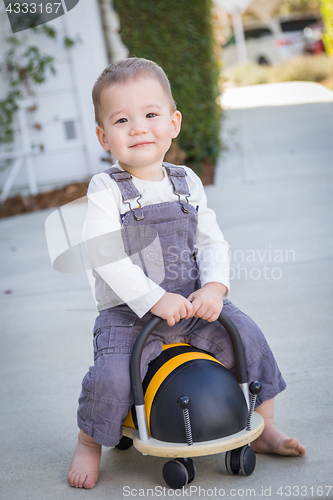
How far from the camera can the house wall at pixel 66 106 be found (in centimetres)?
661

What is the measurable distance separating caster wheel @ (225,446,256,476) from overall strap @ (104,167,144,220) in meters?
0.84

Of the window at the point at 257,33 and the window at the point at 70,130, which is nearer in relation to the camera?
the window at the point at 70,130

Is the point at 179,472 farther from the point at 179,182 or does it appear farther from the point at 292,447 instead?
the point at 179,182

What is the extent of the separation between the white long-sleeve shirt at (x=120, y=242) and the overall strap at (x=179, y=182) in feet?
0.06

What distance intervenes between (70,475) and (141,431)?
0.33m

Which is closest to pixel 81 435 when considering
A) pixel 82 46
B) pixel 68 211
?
pixel 68 211

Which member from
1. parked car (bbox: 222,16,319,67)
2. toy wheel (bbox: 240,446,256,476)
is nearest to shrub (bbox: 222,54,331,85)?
parked car (bbox: 222,16,319,67)

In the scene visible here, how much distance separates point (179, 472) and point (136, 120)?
116cm

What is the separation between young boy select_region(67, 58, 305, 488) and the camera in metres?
1.83

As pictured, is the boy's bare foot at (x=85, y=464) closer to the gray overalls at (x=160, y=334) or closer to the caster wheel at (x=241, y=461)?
the gray overalls at (x=160, y=334)

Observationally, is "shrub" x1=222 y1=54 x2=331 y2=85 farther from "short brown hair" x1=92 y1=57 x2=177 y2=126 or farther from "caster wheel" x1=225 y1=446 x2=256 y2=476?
"caster wheel" x1=225 y1=446 x2=256 y2=476

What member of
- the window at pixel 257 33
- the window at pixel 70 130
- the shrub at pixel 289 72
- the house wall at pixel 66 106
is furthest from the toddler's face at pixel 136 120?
the window at pixel 257 33

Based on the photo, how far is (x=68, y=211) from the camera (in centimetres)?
277

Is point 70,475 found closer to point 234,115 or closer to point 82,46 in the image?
point 82,46
